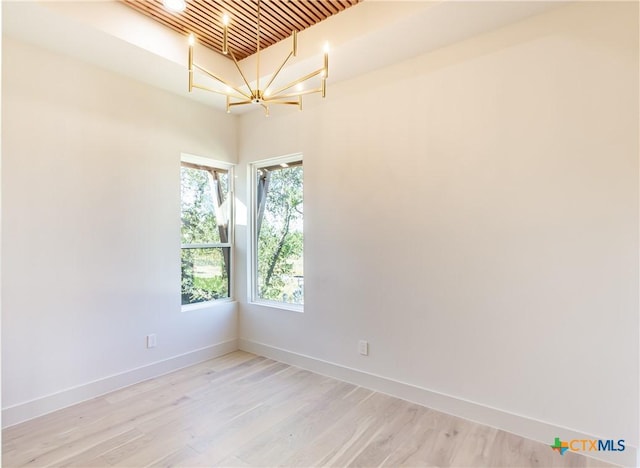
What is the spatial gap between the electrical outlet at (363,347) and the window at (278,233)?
82 cm

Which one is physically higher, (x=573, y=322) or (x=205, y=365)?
(x=573, y=322)

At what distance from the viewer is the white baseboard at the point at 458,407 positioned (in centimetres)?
226

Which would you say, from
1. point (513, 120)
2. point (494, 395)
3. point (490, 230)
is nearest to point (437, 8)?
point (513, 120)

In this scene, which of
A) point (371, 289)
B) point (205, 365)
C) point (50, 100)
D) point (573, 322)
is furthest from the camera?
point (205, 365)

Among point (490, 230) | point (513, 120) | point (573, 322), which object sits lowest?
point (573, 322)

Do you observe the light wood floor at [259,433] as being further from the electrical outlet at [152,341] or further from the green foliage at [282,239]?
the green foliage at [282,239]

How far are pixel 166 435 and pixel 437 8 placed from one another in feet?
11.0

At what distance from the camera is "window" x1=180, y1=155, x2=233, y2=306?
3.79 m

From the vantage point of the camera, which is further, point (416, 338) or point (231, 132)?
point (231, 132)

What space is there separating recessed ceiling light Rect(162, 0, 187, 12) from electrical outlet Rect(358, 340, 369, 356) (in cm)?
299

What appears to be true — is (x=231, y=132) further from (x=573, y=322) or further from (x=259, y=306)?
(x=573, y=322)

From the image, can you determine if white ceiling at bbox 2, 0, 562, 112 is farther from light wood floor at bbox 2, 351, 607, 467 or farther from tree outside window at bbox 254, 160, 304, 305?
light wood floor at bbox 2, 351, 607, 467

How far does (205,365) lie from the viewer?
12.2 feet

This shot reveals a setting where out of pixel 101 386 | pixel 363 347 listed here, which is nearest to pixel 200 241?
pixel 101 386
